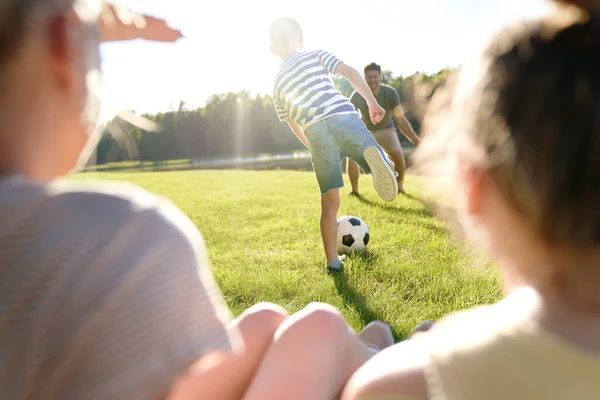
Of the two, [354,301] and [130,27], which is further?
[354,301]

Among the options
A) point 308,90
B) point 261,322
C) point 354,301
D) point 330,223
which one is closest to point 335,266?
point 330,223

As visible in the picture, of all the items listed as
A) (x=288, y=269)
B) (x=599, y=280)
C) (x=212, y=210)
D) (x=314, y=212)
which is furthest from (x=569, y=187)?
(x=212, y=210)

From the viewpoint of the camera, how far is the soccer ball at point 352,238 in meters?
4.85

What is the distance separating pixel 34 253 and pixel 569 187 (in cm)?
81

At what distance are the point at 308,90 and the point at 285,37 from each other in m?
0.58

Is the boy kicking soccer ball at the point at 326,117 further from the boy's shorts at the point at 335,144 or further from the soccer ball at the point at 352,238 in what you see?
the soccer ball at the point at 352,238

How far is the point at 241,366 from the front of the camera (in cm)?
167

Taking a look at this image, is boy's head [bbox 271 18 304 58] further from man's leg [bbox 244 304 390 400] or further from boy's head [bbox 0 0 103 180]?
boy's head [bbox 0 0 103 180]

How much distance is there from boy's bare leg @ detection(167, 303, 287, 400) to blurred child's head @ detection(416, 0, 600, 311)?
34.2 inches

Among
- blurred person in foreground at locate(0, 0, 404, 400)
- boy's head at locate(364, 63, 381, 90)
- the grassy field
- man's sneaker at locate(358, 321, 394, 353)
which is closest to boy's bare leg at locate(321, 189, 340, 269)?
the grassy field

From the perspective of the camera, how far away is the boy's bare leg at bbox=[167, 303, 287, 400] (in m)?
1.56

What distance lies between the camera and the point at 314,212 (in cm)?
752

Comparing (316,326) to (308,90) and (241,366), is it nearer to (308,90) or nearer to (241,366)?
(241,366)

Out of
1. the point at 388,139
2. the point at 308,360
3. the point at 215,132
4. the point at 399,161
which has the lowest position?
the point at 215,132
